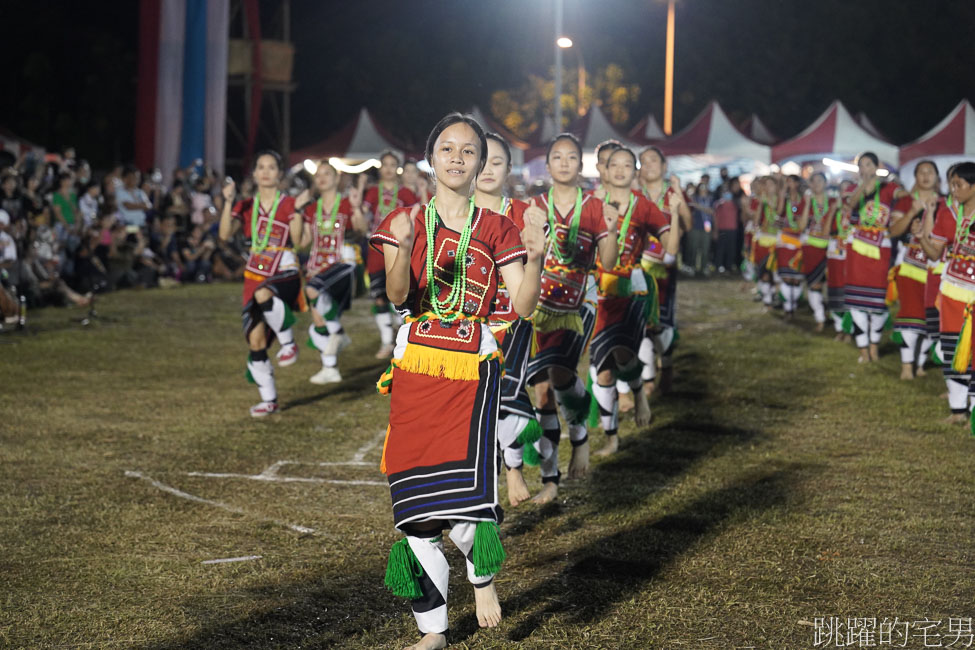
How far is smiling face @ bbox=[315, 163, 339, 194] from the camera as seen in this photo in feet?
33.7

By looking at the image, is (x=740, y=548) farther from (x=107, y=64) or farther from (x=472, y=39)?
(x=472, y=39)

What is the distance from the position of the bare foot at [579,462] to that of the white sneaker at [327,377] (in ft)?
14.2

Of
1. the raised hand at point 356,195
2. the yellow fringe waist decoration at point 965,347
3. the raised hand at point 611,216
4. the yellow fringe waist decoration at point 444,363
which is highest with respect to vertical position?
the raised hand at point 356,195

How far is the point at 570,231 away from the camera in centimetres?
646

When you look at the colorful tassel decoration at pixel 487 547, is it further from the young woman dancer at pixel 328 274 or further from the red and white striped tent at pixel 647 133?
the red and white striped tent at pixel 647 133

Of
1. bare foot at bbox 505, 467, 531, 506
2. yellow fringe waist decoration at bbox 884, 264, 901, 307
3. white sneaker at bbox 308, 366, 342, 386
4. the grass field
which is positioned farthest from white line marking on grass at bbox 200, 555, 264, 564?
yellow fringe waist decoration at bbox 884, 264, 901, 307

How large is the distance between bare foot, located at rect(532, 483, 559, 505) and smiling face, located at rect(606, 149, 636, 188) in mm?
2178

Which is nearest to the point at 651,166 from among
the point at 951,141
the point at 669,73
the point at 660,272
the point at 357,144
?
the point at 660,272

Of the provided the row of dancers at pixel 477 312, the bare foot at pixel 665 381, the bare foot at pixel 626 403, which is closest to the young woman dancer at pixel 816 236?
the bare foot at pixel 665 381

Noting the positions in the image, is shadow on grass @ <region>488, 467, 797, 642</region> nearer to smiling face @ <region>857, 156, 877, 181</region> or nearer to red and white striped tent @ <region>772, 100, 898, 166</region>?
smiling face @ <region>857, 156, 877, 181</region>

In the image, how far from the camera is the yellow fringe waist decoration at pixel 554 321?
6480mm

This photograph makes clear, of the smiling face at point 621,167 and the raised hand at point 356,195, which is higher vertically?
the smiling face at point 621,167

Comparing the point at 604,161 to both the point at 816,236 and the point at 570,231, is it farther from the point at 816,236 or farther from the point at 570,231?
the point at 816,236

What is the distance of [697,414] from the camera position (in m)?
9.19
